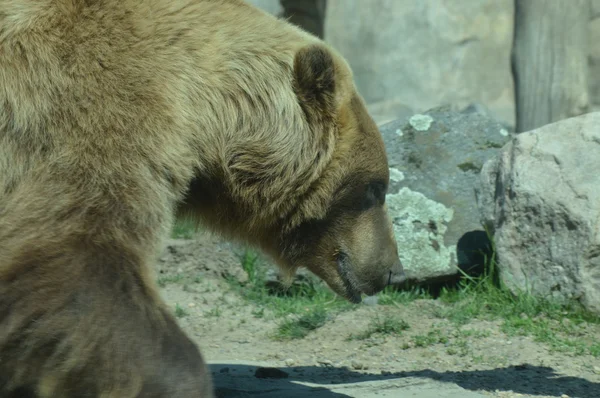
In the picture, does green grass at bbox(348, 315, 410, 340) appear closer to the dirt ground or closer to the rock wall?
the dirt ground

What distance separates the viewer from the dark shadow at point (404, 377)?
430 centimetres

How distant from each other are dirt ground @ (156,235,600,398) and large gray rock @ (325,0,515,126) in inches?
280

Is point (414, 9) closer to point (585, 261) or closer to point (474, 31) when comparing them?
point (474, 31)

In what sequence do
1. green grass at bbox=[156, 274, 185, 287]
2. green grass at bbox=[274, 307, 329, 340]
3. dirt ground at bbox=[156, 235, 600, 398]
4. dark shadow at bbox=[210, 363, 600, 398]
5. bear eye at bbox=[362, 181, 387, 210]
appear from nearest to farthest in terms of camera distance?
bear eye at bbox=[362, 181, 387, 210], dark shadow at bbox=[210, 363, 600, 398], dirt ground at bbox=[156, 235, 600, 398], green grass at bbox=[274, 307, 329, 340], green grass at bbox=[156, 274, 185, 287]

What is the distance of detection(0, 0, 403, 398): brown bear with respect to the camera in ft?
9.35

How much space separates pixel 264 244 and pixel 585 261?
7.17 ft

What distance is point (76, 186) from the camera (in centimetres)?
301

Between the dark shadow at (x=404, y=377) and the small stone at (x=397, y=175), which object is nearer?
the dark shadow at (x=404, y=377)

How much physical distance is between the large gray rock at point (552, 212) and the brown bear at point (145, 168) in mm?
1778

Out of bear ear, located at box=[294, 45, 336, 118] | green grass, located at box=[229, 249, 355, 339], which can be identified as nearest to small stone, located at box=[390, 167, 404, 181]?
green grass, located at box=[229, 249, 355, 339]

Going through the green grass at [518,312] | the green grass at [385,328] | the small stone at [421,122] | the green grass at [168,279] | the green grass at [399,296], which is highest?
the small stone at [421,122]

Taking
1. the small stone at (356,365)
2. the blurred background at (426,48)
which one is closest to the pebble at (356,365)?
the small stone at (356,365)

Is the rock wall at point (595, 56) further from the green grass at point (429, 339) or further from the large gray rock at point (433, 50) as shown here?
the green grass at point (429, 339)

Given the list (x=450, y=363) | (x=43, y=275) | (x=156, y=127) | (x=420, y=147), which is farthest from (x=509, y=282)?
(x=43, y=275)
